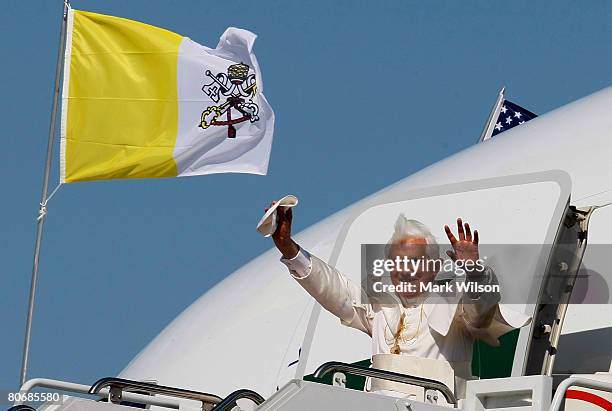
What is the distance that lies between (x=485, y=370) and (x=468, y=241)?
38.2 inches

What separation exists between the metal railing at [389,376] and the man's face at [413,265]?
2.19 ft

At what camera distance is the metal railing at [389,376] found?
6.48 metres

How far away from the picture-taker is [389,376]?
6531mm

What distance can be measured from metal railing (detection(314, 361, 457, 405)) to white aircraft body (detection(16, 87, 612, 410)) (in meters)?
0.43

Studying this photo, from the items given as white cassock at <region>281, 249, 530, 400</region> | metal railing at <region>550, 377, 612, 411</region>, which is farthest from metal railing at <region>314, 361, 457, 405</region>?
metal railing at <region>550, 377, 612, 411</region>

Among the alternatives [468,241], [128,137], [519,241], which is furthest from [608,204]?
[128,137]

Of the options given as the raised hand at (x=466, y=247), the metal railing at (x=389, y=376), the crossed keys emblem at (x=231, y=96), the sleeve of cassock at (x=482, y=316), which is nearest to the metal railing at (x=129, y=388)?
the metal railing at (x=389, y=376)

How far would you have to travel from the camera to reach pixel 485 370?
23.6ft

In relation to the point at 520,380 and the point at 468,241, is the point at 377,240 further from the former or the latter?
the point at 520,380

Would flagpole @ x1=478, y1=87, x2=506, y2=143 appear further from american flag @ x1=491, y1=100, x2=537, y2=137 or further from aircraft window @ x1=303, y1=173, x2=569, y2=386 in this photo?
aircraft window @ x1=303, y1=173, x2=569, y2=386

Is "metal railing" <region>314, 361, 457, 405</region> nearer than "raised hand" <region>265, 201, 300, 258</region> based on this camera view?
Yes

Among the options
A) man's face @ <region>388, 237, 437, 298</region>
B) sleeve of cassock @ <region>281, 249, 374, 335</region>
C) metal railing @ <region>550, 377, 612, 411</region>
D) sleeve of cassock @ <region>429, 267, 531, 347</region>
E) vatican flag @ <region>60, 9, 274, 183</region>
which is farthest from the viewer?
vatican flag @ <region>60, 9, 274, 183</region>

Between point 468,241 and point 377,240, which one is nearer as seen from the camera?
point 468,241

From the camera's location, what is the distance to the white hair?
23.5ft
